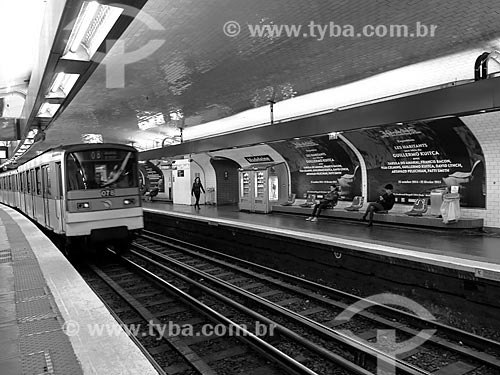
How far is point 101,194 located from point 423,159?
7860mm

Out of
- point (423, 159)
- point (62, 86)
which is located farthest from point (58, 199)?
point (423, 159)

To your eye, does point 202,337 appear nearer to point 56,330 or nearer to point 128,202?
point 56,330

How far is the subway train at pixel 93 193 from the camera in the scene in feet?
27.3

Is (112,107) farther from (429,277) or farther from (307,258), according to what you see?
(429,277)

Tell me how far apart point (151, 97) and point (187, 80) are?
191cm

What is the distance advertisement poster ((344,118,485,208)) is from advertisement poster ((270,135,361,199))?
2.14ft

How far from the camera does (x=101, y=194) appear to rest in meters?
8.60

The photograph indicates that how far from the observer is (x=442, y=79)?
8227mm

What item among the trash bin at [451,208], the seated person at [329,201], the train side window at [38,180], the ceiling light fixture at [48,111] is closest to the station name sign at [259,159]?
the seated person at [329,201]

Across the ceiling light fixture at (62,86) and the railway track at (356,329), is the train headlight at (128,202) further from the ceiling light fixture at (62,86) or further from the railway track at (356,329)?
the ceiling light fixture at (62,86)

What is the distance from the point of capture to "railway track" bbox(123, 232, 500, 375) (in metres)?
4.53

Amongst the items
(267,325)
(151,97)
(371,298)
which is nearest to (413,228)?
(371,298)

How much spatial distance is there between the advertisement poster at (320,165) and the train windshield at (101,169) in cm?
615

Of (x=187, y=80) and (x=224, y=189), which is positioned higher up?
(x=187, y=80)
